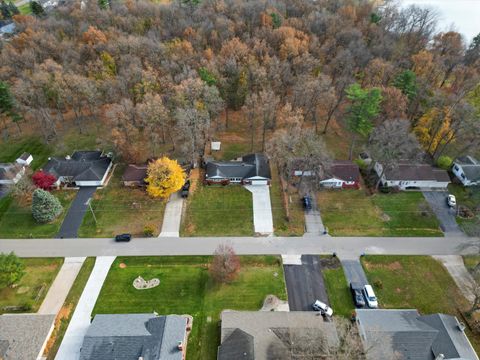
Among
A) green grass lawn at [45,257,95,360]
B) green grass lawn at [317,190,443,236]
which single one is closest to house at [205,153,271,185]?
green grass lawn at [317,190,443,236]

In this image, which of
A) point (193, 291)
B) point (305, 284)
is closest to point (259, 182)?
point (305, 284)

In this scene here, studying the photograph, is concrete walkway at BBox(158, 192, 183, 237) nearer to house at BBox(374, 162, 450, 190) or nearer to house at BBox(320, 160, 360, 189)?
house at BBox(320, 160, 360, 189)

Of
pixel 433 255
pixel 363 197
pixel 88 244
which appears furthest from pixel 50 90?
pixel 433 255

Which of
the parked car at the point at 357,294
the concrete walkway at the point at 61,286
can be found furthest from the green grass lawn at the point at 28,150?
the parked car at the point at 357,294

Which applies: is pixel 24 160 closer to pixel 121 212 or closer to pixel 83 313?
pixel 121 212

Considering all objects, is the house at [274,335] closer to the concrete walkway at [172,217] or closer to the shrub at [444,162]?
the concrete walkway at [172,217]

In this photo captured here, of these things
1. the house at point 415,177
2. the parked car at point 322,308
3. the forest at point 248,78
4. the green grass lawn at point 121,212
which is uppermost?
the forest at point 248,78
